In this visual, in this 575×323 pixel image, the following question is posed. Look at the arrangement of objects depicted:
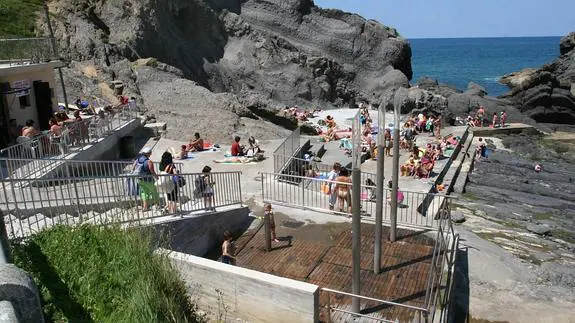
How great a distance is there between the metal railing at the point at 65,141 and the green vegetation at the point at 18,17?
50.9 feet

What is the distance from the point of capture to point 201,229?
12.6 m

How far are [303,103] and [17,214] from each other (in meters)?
40.8

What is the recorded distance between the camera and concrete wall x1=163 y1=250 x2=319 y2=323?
8.80 metres

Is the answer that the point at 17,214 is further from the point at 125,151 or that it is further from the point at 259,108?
the point at 259,108

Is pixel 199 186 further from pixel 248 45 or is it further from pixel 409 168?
pixel 248 45

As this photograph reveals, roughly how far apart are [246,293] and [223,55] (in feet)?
145

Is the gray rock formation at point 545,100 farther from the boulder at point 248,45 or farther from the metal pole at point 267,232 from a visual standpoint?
the metal pole at point 267,232

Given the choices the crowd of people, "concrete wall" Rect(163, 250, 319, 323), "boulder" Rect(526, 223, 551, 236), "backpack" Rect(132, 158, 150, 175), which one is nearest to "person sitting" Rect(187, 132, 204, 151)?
"backpack" Rect(132, 158, 150, 175)

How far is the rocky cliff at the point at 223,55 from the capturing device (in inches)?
1148

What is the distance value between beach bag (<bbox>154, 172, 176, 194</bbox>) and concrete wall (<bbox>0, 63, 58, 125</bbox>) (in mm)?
8616

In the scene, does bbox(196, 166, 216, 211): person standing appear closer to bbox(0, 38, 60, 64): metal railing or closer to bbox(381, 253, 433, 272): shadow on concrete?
bbox(381, 253, 433, 272): shadow on concrete

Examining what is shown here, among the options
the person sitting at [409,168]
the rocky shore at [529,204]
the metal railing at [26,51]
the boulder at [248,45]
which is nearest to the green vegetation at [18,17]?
the boulder at [248,45]

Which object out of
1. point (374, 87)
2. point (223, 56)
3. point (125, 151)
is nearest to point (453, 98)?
point (374, 87)

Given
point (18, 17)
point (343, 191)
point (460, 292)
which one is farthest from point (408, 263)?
point (18, 17)
